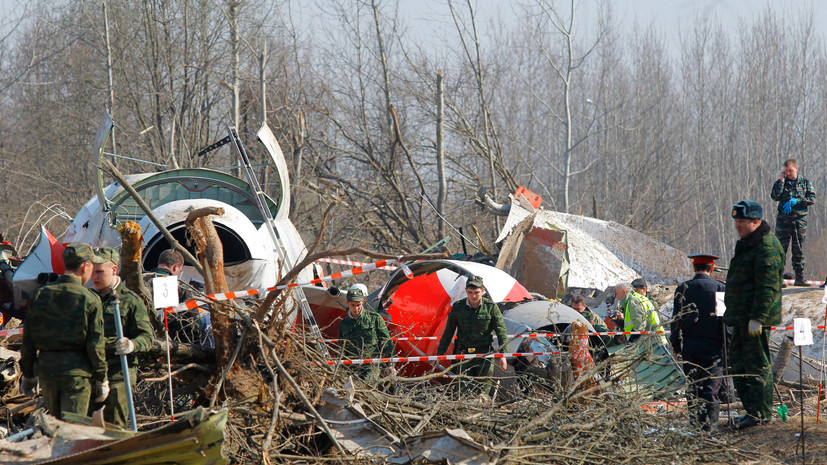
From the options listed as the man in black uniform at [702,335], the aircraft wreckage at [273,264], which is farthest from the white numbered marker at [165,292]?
the man in black uniform at [702,335]

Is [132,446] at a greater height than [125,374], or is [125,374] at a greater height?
[125,374]

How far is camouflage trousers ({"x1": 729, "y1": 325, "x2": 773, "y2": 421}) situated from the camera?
5.76 m

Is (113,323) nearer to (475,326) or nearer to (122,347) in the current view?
(122,347)

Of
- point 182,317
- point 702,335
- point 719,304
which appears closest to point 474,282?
point 702,335

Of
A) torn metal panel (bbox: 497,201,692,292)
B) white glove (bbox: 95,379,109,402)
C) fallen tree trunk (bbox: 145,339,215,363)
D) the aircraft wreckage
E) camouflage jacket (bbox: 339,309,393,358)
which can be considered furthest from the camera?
torn metal panel (bbox: 497,201,692,292)

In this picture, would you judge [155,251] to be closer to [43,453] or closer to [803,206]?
[43,453]

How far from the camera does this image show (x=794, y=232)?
35.0 ft

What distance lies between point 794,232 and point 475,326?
5948 mm

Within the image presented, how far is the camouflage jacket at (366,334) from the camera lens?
739 cm

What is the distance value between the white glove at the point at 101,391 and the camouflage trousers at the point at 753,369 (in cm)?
437

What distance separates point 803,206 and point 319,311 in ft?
21.9

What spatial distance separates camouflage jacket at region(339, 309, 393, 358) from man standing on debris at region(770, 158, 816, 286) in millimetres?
5799

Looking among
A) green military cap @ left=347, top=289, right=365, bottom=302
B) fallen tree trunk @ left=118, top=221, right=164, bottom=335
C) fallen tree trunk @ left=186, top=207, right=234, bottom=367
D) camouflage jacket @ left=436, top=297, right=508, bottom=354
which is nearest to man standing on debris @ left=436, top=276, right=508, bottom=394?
camouflage jacket @ left=436, top=297, right=508, bottom=354

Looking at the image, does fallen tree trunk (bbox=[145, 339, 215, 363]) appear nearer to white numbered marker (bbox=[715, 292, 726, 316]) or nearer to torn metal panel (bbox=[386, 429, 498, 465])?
torn metal panel (bbox=[386, 429, 498, 465])
